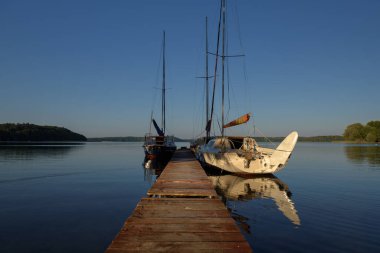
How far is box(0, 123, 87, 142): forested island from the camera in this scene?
13564cm

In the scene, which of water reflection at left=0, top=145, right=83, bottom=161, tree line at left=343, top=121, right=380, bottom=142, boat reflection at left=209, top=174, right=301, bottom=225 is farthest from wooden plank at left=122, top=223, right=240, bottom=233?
tree line at left=343, top=121, right=380, bottom=142

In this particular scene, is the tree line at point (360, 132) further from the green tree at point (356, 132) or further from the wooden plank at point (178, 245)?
the wooden plank at point (178, 245)

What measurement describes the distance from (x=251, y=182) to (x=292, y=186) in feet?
8.47

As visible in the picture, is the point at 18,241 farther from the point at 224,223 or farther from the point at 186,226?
the point at 224,223

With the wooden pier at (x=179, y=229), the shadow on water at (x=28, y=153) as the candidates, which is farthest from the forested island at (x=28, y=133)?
the wooden pier at (x=179, y=229)

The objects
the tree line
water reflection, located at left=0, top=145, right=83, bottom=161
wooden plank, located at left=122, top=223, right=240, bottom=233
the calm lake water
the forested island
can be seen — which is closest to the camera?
wooden plank, located at left=122, top=223, right=240, bottom=233

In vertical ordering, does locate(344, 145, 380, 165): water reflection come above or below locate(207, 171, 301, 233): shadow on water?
above

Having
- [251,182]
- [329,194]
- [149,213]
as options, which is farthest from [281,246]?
[251,182]

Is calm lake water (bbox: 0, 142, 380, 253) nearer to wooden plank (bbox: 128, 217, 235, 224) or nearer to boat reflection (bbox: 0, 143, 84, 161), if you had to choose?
wooden plank (bbox: 128, 217, 235, 224)

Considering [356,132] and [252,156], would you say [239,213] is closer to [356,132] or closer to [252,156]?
[252,156]

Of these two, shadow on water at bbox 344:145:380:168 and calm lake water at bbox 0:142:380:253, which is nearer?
calm lake water at bbox 0:142:380:253

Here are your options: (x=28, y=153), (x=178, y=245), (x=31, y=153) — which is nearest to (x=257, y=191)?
(x=178, y=245)

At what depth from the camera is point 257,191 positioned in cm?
1462

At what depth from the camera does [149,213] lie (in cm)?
687
